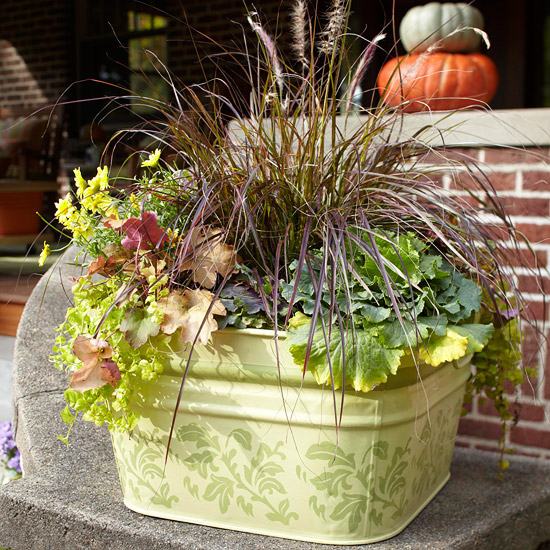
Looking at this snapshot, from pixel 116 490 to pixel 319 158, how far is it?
29.6 inches

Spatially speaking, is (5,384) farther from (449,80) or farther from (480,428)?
(449,80)

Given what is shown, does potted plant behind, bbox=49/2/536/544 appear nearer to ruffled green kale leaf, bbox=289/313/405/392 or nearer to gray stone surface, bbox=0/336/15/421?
ruffled green kale leaf, bbox=289/313/405/392

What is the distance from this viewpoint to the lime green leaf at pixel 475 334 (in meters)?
1.31

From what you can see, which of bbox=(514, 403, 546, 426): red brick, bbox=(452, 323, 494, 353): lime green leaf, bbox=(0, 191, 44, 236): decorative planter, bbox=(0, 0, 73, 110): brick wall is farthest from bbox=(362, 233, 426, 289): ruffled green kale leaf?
bbox=(0, 0, 73, 110): brick wall

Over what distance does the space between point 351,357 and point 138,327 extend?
35 cm

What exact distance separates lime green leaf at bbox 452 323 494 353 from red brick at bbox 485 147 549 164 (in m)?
0.74

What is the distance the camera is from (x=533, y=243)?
196 cm

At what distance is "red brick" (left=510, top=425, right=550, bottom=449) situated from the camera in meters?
1.98

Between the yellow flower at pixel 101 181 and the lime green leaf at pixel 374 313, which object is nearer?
the lime green leaf at pixel 374 313

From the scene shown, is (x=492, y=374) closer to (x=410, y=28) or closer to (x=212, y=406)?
(x=212, y=406)

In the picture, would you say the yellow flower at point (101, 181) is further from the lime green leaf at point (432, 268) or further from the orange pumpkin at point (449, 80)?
the orange pumpkin at point (449, 80)

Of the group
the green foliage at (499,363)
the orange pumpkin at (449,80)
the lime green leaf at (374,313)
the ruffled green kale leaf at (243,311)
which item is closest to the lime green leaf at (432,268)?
the lime green leaf at (374,313)

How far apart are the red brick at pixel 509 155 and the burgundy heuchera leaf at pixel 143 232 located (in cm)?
99

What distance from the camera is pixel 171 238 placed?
1.38m
